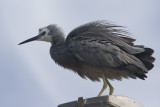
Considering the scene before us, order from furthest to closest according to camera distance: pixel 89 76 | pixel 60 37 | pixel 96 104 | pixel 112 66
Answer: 1. pixel 60 37
2. pixel 89 76
3. pixel 112 66
4. pixel 96 104

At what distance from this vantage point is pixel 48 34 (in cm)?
845

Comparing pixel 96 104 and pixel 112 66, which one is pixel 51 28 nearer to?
pixel 112 66

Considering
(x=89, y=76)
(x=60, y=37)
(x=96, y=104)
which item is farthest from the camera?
(x=60, y=37)

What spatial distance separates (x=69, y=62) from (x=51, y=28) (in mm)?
1338

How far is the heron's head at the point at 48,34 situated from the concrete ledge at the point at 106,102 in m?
3.39

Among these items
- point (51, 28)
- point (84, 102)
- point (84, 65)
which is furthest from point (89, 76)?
point (84, 102)

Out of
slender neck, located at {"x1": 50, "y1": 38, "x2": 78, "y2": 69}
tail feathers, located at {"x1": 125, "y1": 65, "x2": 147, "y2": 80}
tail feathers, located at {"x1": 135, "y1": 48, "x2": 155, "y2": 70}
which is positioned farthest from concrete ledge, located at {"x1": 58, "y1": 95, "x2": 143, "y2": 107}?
slender neck, located at {"x1": 50, "y1": 38, "x2": 78, "y2": 69}

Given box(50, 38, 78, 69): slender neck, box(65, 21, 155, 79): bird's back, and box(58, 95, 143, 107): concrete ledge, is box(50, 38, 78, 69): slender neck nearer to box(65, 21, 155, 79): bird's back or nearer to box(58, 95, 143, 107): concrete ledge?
box(65, 21, 155, 79): bird's back

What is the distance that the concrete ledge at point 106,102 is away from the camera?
473 centimetres

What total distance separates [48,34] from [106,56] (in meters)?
1.85

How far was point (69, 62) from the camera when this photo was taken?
24.6 ft

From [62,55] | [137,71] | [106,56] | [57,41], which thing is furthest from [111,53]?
[57,41]

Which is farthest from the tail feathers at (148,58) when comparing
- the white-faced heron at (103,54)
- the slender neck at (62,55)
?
the slender neck at (62,55)

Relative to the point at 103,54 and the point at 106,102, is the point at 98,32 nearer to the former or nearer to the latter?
the point at 103,54
